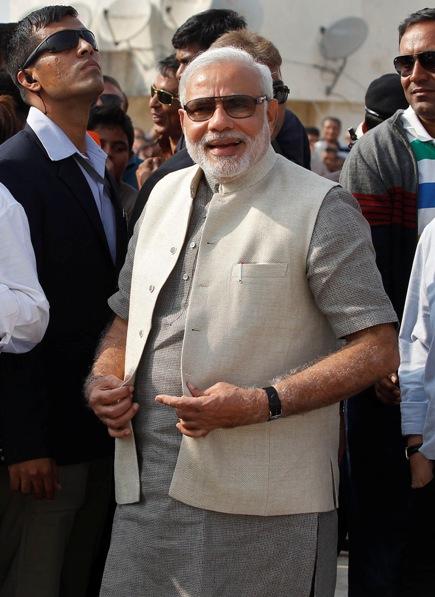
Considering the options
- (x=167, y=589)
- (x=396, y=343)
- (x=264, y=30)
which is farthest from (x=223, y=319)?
(x=264, y=30)

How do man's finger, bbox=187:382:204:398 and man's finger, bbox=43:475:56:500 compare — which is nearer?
man's finger, bbox=187:382:204:398

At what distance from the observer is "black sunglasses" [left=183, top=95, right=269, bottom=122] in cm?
317

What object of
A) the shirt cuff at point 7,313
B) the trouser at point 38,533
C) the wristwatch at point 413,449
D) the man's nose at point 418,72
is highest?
the man's nose at point 418,72

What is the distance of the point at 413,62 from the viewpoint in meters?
4.30

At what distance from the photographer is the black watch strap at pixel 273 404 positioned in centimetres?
299

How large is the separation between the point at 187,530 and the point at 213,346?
54 cm

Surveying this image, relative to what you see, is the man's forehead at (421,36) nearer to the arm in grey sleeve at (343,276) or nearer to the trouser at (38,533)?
the arm in grey sleeve at (343,276)

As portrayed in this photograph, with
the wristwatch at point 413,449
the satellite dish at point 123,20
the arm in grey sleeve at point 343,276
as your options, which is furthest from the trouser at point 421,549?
the satellite dish at point 123,20

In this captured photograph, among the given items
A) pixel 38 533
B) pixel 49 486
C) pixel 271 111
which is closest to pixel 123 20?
pixel 38 533

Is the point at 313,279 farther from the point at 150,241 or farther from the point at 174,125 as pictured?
the point at 174,125

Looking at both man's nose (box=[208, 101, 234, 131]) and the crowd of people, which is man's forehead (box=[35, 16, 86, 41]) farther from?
man's nose (box=[208, 101, 234, 131])

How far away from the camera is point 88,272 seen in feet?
13.0

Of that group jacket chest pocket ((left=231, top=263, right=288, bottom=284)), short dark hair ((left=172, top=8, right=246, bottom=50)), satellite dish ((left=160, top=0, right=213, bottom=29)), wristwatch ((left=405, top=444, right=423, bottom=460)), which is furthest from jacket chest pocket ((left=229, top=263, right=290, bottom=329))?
satellite dish ((left=160, top=0, right=213, bottom=29))

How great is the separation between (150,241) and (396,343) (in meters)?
0.83
